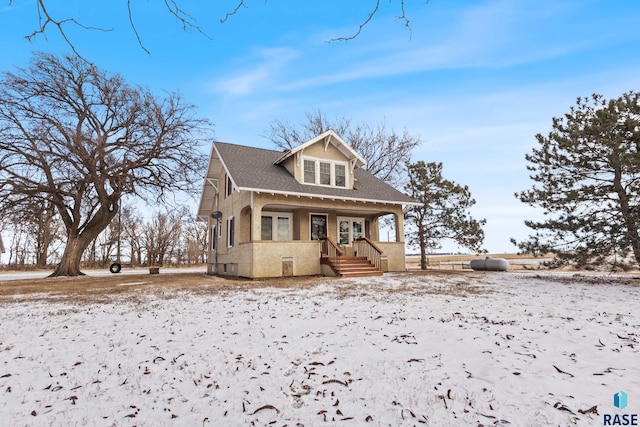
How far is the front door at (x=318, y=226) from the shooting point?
690 inches

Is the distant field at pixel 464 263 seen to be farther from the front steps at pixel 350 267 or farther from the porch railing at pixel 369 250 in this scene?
the front steps at pixel 350 267

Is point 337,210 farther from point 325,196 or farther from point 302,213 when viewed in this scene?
point 325,196

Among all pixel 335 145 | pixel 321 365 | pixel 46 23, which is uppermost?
pixel 335 145

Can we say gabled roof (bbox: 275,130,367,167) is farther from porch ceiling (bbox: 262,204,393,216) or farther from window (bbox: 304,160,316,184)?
porch ceiling (bbox: 262,204,393,216)

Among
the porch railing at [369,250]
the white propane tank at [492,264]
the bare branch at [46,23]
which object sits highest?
the bare branch at [46,23]

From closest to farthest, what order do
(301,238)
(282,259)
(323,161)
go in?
(282,259)
(301,238)
(323,161)

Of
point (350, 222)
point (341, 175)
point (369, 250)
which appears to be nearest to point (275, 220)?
point (341, 175)

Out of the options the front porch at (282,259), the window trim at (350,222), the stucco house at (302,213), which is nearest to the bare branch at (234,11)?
the stucco house at (302,213)

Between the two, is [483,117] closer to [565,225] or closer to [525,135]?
[525,135]

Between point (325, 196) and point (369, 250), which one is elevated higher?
point (325, 196)

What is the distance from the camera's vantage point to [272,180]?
15.5 meters

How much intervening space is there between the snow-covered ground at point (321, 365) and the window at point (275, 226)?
981cm

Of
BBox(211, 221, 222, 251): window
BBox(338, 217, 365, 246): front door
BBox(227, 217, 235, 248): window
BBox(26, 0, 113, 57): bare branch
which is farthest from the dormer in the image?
BBox(26, 0, 113, 57): bare branch

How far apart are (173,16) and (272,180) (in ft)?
42.6
